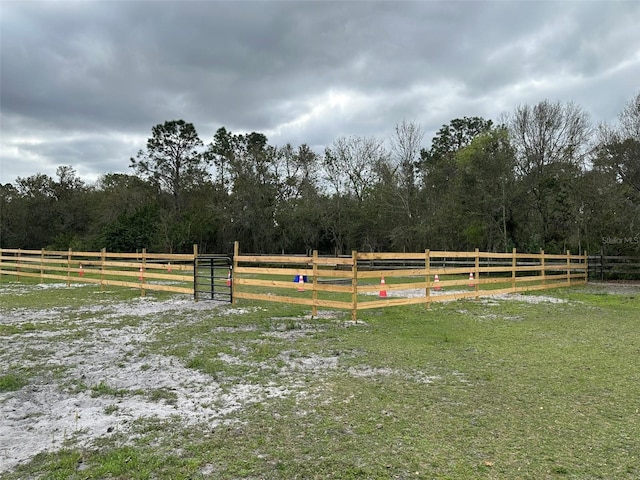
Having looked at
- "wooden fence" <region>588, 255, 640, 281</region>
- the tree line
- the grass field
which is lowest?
the grass field

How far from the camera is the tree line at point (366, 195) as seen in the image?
19219 mm

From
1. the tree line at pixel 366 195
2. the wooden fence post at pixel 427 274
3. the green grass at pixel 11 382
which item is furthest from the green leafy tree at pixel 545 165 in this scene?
the green grass at pixel 11 382

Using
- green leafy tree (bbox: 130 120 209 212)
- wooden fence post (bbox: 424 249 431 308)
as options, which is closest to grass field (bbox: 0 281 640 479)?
wooden fence post (bbox: 424 249 431 308)

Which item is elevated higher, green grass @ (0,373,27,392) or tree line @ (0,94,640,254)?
tree line @ (0,94,640,254)

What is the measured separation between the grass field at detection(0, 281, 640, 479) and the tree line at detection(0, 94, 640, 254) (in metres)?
14.3

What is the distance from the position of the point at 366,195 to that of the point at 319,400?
27.9 metres

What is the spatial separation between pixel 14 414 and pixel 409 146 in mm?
27457

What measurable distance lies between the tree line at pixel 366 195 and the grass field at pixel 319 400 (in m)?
14.3

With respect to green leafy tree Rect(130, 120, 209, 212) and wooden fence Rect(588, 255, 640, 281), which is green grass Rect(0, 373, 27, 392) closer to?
wooden fence Rect(588, 255, 640, 281)

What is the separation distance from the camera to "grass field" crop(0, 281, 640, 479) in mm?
2586

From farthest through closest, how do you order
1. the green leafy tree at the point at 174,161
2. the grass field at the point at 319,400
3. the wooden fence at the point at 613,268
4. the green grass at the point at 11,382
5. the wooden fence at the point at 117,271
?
the green leafy tree at the point at 174,161 → the wooden fence at the point at 613,268 → the wooden fence at the point at 117,271 → the green grass at the point at 11,382 → the grass field at the point at 319,400

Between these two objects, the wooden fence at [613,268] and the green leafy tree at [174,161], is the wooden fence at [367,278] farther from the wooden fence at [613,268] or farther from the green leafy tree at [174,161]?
the green leafy tree at [174,161]

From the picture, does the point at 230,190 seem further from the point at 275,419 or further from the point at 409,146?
the point at 275,419

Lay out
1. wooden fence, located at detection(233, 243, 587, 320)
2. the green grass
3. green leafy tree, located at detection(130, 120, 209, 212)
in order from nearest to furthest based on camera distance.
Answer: the green grass
wooden fence, located at detection(233, 243, 587, 320)
green leafy tree, located at detection(130, 120, 209, 212)
